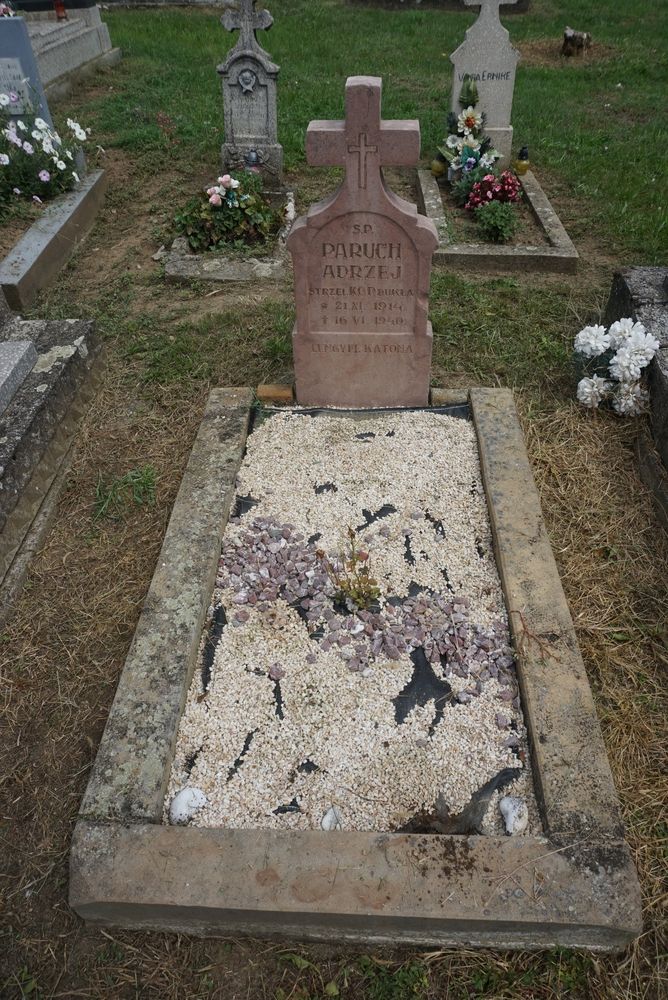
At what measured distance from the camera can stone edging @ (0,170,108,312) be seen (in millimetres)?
5082

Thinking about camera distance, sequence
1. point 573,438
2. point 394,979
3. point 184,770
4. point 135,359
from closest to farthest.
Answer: point 394,979
point 184,770
point 573,438
point 135,359

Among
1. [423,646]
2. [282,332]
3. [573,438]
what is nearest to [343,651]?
[423,646]

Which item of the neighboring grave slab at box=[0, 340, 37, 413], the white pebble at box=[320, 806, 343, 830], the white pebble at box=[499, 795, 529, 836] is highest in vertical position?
the neighboring grave slab at box=[0, 340, 37, 413]

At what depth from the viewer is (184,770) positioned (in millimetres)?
2359

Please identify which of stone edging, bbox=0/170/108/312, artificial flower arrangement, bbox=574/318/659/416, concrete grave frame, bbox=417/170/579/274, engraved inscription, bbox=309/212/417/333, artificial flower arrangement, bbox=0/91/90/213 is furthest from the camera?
artificial flower arrangement, bbox=0/91/90/213

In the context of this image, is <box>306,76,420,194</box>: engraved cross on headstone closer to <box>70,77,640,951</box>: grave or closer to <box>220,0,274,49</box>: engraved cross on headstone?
<box>70,77,640,951</box>: grave

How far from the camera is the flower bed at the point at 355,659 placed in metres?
2.29

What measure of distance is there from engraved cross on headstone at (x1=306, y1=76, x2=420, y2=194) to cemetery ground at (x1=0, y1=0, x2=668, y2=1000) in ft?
4.40

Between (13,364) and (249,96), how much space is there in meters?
A: 4.21

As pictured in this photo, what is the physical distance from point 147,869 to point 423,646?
4.02 ft

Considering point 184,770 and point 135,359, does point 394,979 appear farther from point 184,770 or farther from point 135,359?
point 135,359

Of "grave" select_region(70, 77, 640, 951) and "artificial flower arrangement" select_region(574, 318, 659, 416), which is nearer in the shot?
"grave" select_region(70, 77, 640, 951)

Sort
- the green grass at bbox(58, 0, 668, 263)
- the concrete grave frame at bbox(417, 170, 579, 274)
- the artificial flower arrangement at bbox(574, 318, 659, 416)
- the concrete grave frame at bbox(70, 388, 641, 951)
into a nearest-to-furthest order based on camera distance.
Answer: the concrete grave frame at bbox(70, 388, 641, 951) → the artificial flower arrangement at bbox(574, 318, 659, 416) → the concrete grave frame at bbox(417, 170, 579, 274) → the green grass at bbox(58, 0, 668, 263)

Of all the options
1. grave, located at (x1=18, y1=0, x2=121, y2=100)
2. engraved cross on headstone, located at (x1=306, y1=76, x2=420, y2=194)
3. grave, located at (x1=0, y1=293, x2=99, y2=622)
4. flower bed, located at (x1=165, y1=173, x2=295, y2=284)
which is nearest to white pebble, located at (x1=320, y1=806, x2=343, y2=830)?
grave, located at (x1=0, y1=293, x2=99, y2=622)
